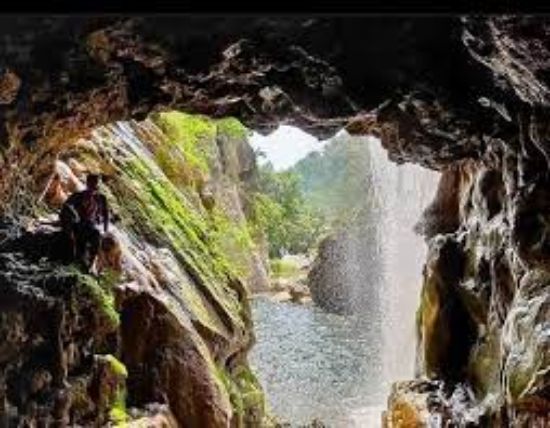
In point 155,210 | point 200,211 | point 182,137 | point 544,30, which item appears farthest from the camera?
point 182,137

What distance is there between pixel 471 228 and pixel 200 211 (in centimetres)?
351

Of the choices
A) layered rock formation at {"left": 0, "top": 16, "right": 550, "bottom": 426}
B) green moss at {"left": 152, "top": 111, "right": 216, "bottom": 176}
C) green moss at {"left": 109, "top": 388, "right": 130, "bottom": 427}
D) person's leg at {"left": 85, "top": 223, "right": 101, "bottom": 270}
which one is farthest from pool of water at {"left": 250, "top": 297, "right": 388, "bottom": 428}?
person's leg at {"left": 85, "top": 223, "right": 101, "bottom": 270}

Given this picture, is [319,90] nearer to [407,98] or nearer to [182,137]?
[407,98]

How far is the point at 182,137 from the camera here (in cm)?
1057

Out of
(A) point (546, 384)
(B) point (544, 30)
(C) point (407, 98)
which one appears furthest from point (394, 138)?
(B) point (544, 30)

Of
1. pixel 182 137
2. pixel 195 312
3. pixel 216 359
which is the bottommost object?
pixel 216 359

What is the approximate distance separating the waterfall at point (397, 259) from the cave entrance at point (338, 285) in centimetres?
3

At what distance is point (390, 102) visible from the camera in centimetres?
513

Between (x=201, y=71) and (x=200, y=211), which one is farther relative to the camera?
(x=200, y=211)

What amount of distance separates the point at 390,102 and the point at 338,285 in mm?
12786

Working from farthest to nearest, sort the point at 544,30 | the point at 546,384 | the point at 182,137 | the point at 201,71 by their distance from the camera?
1. the point at 182,137
2. the point at 201,71
3. the point at 546,384
4. the point at 544,30

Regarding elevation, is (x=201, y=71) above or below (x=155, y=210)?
above

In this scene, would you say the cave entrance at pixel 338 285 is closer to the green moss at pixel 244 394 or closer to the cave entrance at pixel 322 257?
the cave entrance at pixel 322 257

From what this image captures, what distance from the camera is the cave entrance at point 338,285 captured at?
15516mm
